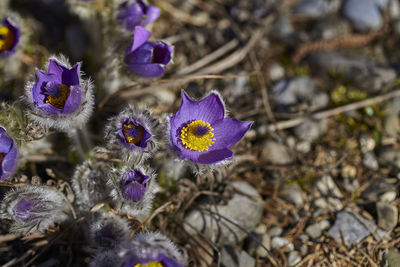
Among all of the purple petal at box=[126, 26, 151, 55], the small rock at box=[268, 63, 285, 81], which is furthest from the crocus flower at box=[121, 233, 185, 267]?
the small rock at box=[268, 63, 285, 81]

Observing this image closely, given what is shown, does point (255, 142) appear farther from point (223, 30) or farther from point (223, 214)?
point (223, 30)

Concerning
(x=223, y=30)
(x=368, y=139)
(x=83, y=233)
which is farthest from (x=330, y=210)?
(x=223, y=30)

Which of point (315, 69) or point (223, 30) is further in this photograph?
point (223, 30)

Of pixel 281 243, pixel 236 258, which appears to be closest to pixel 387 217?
pixel 281 243

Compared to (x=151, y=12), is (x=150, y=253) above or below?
below

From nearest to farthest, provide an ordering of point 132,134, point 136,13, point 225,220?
point 132,134 → point 225,220 → point 136,13

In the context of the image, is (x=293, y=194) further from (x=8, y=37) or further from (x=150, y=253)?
(x=8, y=37)

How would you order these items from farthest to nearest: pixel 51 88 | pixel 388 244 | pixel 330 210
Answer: pixel 330 210 → pixel 388 244 → pixel 51 88
